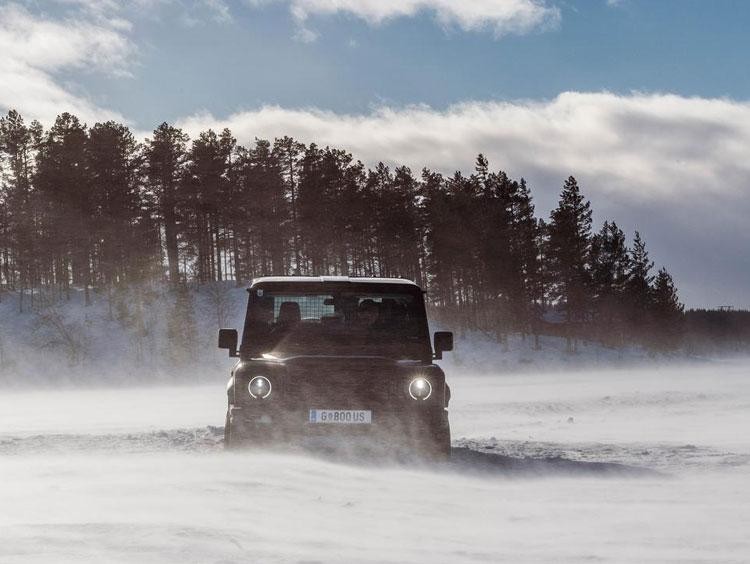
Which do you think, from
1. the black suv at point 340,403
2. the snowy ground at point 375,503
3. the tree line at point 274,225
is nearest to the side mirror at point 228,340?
the black suv at point 340,403

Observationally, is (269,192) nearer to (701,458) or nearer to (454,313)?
(454,313)

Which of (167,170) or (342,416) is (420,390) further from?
(167,170)

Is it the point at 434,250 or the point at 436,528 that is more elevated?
the point at 434,250

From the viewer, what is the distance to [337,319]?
29.2 ft

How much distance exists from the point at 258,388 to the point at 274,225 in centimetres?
4994

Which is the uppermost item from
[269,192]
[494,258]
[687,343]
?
[269,192]

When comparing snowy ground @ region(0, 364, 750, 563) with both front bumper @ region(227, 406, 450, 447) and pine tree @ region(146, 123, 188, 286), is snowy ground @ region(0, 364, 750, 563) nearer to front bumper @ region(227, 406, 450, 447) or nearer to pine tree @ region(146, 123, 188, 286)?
front bumper @ region(227, 406, 450, 447)

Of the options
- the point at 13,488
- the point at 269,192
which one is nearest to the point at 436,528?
the point at 13,488

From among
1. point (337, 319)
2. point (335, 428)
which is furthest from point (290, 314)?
point (335, 428)

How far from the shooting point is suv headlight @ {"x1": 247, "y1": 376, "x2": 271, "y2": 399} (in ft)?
25.8

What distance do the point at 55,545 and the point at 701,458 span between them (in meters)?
7.87

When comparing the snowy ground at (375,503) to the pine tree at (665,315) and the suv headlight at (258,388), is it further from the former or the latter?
the pine tree at (665,315)

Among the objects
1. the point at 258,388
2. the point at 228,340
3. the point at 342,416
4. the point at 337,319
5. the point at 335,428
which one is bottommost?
the point at 335,428

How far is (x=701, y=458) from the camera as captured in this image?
31.6ft
